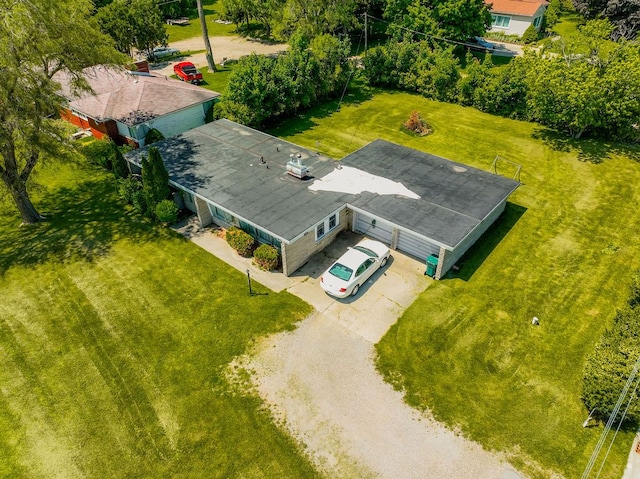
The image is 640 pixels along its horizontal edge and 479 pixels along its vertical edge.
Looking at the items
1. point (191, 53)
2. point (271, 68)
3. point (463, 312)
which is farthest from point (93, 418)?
point (191, 53)

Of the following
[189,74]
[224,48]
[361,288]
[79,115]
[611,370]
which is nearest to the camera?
[611,370]

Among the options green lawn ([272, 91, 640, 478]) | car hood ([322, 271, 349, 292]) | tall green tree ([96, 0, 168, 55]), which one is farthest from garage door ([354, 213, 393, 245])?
tall green tree ([96, 0, 168, 55])

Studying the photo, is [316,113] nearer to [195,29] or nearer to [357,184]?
[357,184]

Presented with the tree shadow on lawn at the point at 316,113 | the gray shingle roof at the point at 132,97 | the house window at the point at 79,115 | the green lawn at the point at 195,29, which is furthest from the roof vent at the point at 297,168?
the green lawn at the point at 195,29

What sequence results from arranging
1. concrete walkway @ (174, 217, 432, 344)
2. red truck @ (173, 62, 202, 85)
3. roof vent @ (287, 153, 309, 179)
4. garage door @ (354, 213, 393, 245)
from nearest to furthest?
concrete walkway @ (174, 217, 432, 344), garage door @ (354, 213, 393, 245), roof vent @ (287, 153, 309, 179), red truck @ (173, 62, 202, 85)

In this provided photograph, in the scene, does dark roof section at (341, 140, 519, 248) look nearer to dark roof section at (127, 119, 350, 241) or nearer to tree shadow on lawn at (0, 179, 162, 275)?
dark roof section at (127, 119, 350, 241)

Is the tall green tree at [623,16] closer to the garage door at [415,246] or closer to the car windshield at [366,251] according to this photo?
the garage door at [415,246]

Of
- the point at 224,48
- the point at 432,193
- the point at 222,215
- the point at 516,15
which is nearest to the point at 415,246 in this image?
the point at 432,193
